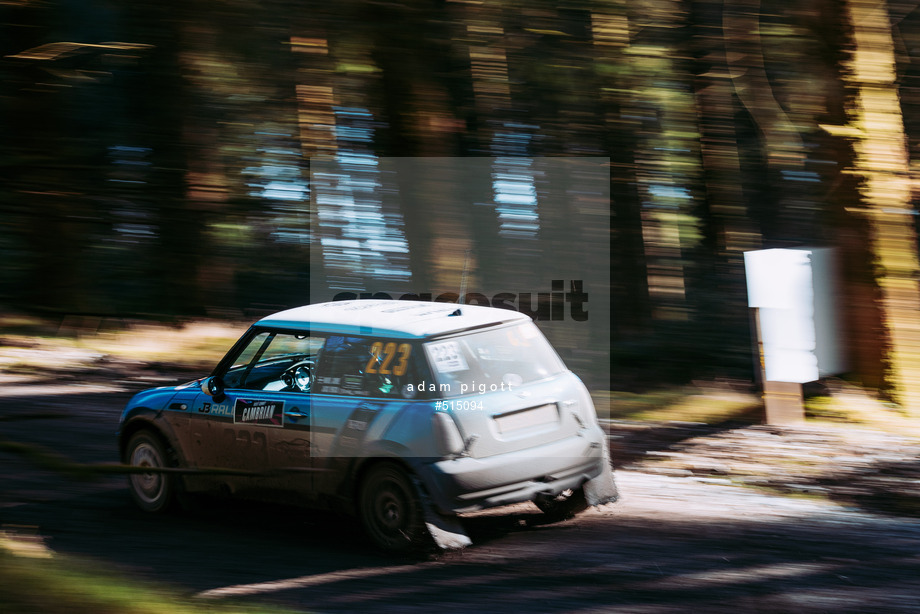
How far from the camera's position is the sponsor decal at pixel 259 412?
599 cm

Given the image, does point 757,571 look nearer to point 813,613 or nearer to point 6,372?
point 813,613

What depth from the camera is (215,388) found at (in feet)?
20.9

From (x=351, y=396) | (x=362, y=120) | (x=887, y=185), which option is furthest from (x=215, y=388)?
(x=887, y=185)

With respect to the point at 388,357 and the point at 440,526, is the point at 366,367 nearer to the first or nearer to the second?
the point at 388,357

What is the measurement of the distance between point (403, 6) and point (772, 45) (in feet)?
13.7

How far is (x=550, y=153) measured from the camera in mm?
7793

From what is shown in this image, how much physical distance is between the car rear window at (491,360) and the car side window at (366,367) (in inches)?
7.7

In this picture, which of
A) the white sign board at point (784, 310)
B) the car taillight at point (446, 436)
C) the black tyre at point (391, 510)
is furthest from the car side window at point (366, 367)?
the white sign board at point (784, 310)

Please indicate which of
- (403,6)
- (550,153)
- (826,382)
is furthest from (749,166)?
(403,6)

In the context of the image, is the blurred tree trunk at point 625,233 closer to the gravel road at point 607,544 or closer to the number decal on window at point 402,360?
the gravel road at point 607,544

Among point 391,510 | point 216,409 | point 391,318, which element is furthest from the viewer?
point 216,409

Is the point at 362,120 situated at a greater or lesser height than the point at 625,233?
greater

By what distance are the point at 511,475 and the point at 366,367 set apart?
117 cm

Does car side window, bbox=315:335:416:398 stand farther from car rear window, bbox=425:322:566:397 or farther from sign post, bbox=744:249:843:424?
sign post, bbox=744:249:843:424
